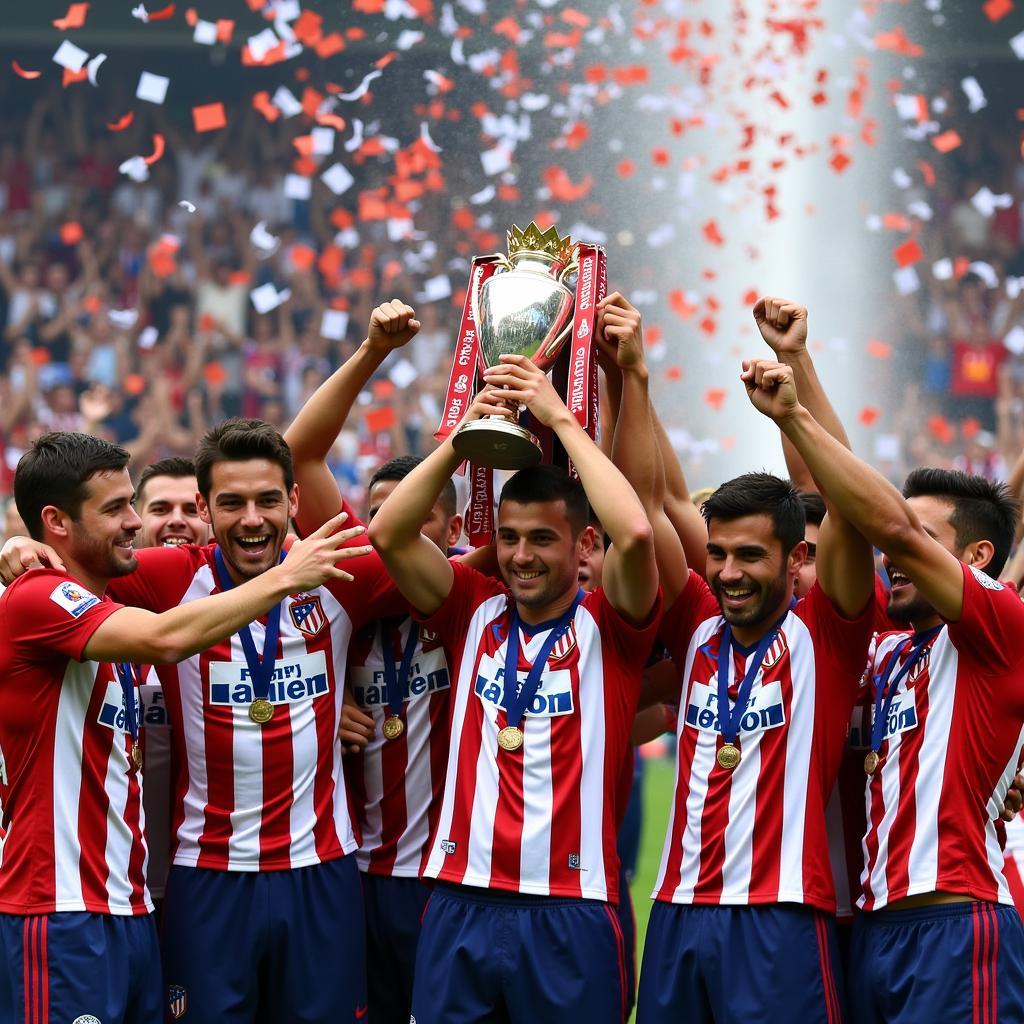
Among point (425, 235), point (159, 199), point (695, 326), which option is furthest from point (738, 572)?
point (159, 199)

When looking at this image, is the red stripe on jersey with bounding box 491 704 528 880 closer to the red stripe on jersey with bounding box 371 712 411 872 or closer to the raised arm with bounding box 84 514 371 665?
the red stripe on jersey with bounding box 371 712 411 872

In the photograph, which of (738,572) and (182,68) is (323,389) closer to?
(738,572)

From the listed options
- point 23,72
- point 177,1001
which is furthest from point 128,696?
point 23,72

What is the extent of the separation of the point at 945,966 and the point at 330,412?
2176 millimetres

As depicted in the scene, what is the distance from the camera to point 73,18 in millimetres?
11930

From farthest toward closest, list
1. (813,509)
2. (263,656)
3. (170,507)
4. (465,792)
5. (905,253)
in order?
(905,253), (170,507), (813,509), (263,656), (465,792)

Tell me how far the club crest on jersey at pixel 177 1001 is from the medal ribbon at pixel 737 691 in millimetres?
1516

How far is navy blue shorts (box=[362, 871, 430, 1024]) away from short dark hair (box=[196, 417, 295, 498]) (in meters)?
1.13

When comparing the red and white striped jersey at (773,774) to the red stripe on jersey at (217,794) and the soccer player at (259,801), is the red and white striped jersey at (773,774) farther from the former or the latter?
the red stripe on jersey at (217,794)

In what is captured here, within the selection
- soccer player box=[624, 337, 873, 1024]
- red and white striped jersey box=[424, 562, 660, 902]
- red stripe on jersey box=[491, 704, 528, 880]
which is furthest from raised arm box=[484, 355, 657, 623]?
red stripe on jersey box=[491, 704, 528, 880]

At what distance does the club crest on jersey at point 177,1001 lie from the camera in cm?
403

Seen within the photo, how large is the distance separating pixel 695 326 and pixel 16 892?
7.23m

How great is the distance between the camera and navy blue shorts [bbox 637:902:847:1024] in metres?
3.74

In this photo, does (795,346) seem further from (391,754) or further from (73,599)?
(73,599)
